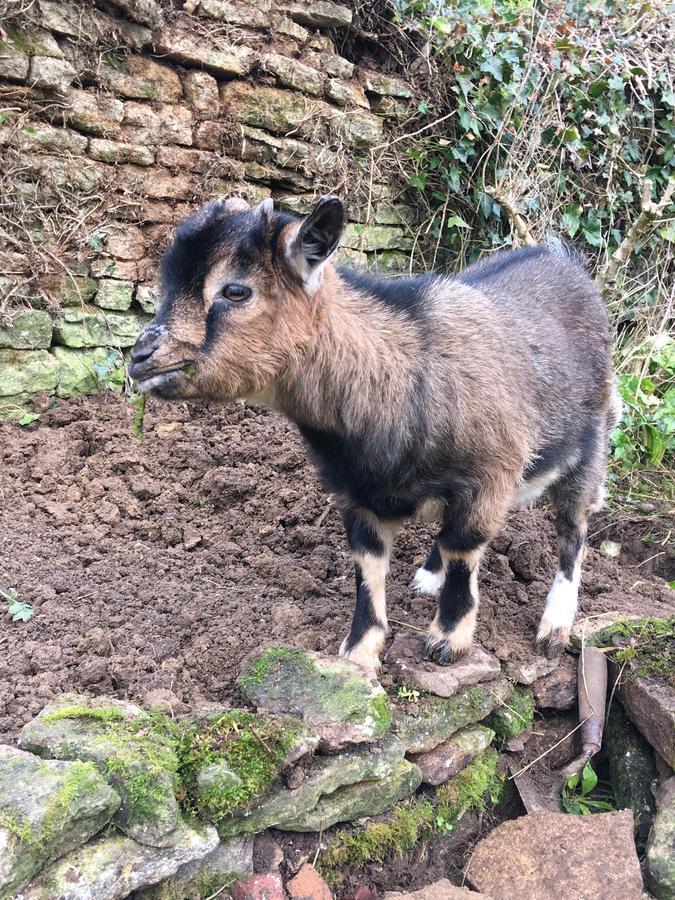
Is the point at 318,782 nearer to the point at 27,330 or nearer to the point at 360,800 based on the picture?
the point at 360,800

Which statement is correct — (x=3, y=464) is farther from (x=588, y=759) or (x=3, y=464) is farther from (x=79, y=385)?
(x=588, y=759)

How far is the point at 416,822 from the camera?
10.6 ft

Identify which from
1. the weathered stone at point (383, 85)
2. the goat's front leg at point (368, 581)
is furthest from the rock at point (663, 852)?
the weathered stone at point (383, 85)

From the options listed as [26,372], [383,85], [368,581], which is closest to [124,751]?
[368,581]

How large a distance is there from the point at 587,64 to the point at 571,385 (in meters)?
4.76

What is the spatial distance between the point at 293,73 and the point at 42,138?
208 cm

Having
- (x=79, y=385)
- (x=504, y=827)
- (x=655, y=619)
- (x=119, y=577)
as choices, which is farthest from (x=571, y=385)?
(x=79, y=385)

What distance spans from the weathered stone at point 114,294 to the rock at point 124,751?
347cm

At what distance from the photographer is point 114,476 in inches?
196

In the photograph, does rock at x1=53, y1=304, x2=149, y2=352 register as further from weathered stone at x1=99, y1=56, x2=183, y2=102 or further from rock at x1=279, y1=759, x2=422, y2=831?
rock at x1=279, y1=759, x2=422, y2=831

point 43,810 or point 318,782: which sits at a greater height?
point 43,810

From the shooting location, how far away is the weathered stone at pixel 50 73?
501cm

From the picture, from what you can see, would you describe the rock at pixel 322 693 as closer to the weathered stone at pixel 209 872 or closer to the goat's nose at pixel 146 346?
the weathered stone at pixel 209 872

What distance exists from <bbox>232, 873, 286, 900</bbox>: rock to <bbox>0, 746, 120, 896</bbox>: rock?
0.57 meters
